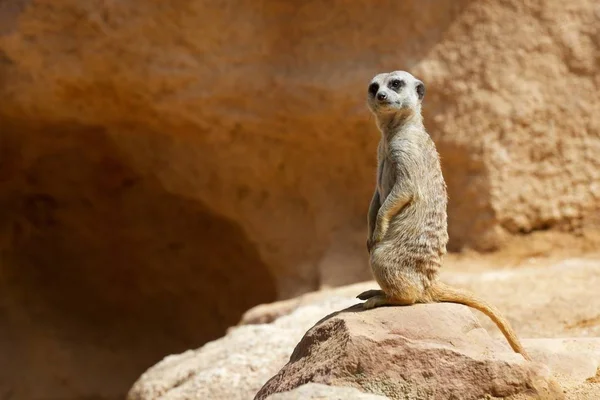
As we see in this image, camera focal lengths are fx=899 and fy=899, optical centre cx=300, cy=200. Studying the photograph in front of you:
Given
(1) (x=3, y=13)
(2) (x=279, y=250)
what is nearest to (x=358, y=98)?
(2) (x=279, y=250)

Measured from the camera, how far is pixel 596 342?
4262 mm

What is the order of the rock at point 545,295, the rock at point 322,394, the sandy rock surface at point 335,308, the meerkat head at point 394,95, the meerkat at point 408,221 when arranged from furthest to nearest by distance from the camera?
the rock at point 545,295
the sandy rock surface at point 335,308
the meerkat head at point 394,95
the meerkat at point 408,221
the rock at point 322,394

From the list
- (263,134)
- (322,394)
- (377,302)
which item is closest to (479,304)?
(377,302)

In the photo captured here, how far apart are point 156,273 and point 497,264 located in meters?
4.48

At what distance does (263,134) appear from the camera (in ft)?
26.8

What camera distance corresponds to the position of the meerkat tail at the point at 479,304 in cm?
363

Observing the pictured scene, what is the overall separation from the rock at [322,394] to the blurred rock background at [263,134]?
4.34 metres

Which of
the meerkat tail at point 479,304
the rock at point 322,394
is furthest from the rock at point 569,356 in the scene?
the rock at point 322,394

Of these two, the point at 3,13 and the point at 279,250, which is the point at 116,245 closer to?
the point at 279,250

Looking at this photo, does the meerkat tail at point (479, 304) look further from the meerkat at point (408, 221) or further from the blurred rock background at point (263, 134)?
the blurred rock background at point (263, 134)

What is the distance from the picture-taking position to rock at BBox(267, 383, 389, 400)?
302 centimetres

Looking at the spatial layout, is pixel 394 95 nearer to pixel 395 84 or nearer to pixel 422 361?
pixel 395 84

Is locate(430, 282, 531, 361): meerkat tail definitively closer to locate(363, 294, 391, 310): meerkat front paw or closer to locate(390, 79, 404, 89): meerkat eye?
locate(363, 294, 391, 310): meerkat front paw

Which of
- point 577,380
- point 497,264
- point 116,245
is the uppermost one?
point 116,245
